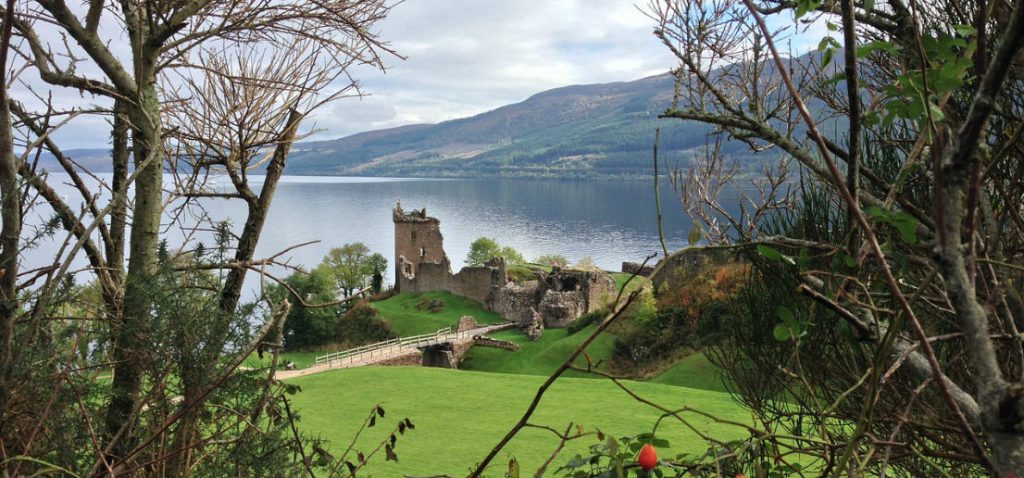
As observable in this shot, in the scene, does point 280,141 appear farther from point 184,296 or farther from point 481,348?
point 481,348

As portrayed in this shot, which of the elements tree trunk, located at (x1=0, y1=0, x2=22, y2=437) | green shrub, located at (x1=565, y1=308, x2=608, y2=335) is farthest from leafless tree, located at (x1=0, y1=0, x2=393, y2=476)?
→ green shrub, located at (x1=565, y1=308, x2=608, y2=335)

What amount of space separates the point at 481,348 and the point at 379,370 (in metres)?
11.7

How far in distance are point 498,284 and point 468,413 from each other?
2342 centimetres

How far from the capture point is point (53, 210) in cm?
256

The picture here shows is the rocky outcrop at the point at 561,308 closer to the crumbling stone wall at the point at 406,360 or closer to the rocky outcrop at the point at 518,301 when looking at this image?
the rocky outcrop at the point at 518,301

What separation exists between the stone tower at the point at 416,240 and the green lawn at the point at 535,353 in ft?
44.7

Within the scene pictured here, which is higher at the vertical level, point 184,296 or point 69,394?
point 184,296

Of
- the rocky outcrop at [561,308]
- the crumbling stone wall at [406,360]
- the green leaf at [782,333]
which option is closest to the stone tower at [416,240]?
the rocky outcrop at [561,308]

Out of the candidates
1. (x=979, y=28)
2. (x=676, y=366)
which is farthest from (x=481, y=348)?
(x=979, y=28)

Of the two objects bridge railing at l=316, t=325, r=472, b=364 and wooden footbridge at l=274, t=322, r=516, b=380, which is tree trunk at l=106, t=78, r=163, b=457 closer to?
wooden footbridge at l=274, t=322, r=516, b=380

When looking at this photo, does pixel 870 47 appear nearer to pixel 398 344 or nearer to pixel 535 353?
pixel 535 353

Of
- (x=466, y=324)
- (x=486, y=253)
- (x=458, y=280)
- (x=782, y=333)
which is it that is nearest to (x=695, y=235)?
(x=782, y=333)

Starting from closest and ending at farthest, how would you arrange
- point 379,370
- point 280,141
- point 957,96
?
1. point 957,96
2. point 280,141
3. point 379,370

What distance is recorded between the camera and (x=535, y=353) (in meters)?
30.0
